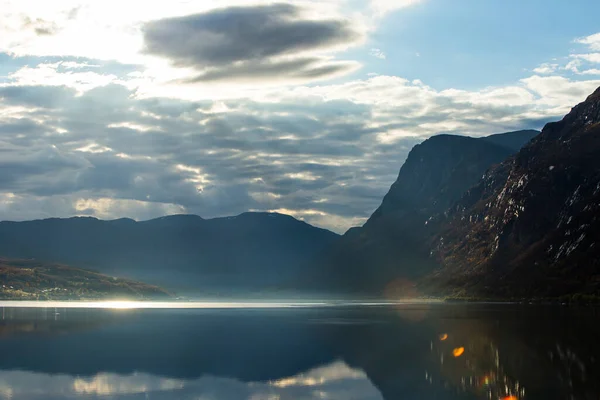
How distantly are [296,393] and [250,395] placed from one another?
15.6ft

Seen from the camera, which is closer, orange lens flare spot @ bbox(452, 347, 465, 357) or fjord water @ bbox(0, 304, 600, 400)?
fjord water @ bbox(0, 304, 600, 400)

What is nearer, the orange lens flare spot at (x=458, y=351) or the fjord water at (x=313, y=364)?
the fjord water at (x=313, y=364)

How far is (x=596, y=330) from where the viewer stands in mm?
127812

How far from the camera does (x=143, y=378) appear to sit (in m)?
81.8

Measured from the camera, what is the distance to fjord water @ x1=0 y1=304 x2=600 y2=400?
2785 inches

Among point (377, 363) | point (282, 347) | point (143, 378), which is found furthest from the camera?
point (282, 347)

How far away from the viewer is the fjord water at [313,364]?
70750mm

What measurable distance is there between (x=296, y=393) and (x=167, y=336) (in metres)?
77.9

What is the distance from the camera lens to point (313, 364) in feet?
313

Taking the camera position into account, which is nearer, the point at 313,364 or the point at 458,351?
the point at 313,364

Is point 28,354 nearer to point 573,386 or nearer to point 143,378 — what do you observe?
point 143,378

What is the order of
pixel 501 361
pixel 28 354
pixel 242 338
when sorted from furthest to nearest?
pixel 242 338
pixel 28 354
pixel 501 361

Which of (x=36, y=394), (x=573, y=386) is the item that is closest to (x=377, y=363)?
(x=573, y=386)

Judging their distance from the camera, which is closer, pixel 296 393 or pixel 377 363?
pixel 296 393
